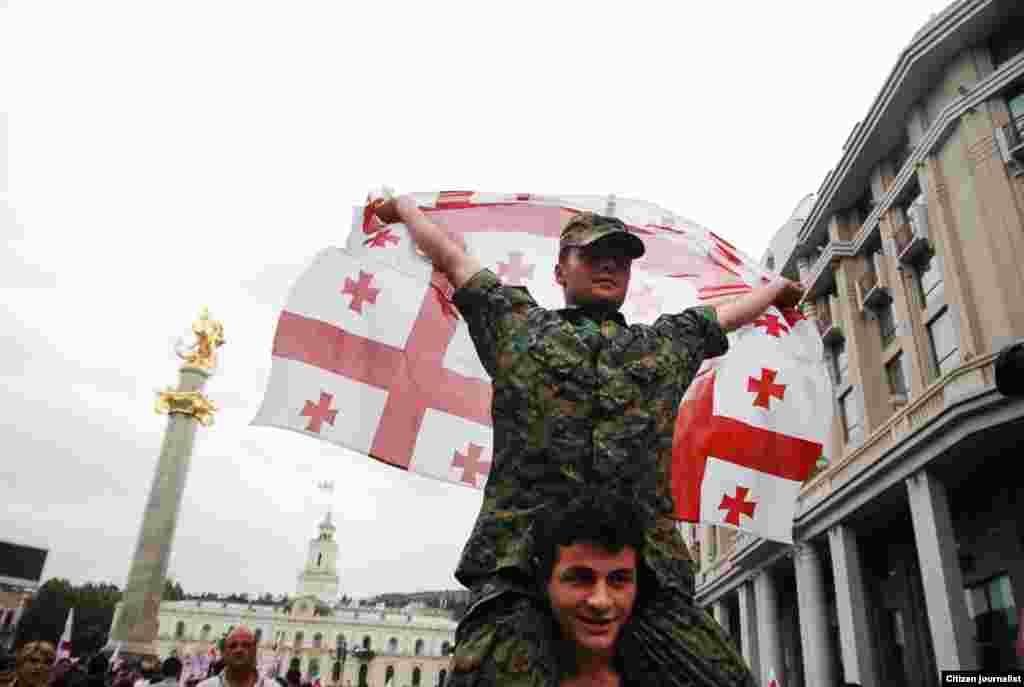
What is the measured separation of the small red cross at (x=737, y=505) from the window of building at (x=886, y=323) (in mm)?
19903

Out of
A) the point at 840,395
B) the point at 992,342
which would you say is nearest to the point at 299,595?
the point at 840,395

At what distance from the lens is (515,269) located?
4336mm

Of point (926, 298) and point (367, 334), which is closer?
point (367, 334)

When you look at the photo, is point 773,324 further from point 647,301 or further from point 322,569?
point 322,569

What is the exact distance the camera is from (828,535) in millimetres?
19641

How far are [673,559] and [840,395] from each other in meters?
24.5

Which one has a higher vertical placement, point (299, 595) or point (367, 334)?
point (299, 595)

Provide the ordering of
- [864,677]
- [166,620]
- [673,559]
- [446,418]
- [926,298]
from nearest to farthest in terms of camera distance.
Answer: [673,559], [446,418], [864,677], [926,298], [166,620]

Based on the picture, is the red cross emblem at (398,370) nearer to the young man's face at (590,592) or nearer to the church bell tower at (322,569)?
the young man's face at (590,592)

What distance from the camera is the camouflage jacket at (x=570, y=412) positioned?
1788mm

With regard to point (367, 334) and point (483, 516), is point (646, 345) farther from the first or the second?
point (367, 334)

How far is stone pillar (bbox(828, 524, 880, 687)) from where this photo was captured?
1717 centimetres

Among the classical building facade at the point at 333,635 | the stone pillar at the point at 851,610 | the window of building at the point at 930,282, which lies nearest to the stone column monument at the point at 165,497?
the stone pillar at the point at 851,610

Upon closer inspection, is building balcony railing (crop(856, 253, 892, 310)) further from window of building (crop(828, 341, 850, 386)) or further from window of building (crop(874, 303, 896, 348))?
window of building (crop(828, 341, 850, 386))
